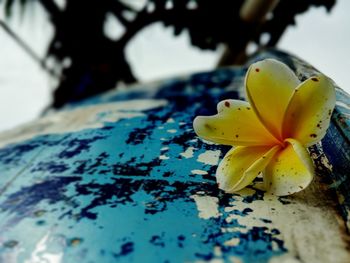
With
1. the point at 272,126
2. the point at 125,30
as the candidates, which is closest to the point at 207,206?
the point at 272,126

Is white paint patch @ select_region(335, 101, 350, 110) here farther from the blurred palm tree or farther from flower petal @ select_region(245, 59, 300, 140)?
the blurred palm tree

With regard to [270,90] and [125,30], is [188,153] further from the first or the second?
[125,30]

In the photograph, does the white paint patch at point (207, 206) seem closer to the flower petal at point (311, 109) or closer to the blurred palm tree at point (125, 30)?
the flower petal at point (311, 109)

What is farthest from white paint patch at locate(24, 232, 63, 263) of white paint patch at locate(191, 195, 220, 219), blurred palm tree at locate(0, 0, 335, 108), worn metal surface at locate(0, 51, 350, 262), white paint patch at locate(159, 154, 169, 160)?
blurred palm tree at locate(0, 0, 335, 108)

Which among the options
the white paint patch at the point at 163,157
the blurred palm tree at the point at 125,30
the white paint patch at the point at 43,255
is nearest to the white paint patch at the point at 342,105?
the white paint patch at the point at 163,157

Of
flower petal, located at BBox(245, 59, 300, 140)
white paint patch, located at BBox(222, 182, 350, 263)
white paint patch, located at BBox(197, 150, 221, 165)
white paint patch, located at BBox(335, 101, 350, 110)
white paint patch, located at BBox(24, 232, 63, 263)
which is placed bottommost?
white paint patch, located at BBox(222, 182, 350, 263)

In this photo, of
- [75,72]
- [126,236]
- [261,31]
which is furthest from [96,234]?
[75,72]
